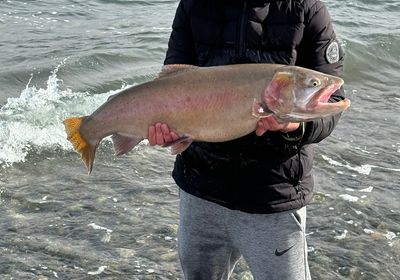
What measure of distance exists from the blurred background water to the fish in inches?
89.7

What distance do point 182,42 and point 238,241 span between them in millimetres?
1201

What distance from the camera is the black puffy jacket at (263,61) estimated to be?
3174 millimetres

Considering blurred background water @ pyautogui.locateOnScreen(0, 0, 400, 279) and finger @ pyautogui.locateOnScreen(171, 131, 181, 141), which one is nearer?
finger @ pyautogui.locateOnScreen(171, 131, 181, 141)

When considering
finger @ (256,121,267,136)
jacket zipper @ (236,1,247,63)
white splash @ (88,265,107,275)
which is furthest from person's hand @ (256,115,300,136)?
white splash @ (88,265,107,275)

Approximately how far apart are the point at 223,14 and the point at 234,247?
1.35m

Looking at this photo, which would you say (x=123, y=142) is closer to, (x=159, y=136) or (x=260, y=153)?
(x=159, y=136)

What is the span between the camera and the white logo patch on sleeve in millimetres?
→ 3180

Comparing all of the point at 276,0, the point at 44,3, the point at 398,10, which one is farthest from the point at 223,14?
the point at 398,10

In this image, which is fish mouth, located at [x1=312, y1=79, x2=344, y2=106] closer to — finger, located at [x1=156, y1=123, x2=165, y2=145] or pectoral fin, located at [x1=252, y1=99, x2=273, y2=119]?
pectoral fin, located at [x1=252, y1=99, x2=273, y2=119]

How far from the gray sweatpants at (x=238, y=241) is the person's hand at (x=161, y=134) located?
1.52 feet

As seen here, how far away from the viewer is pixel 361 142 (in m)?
8.54

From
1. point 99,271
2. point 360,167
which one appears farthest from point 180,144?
point 360,167

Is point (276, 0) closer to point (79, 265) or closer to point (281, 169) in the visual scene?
→ point (281, 169)

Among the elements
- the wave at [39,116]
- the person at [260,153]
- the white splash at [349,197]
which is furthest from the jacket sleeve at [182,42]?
the wave at [39,116]
